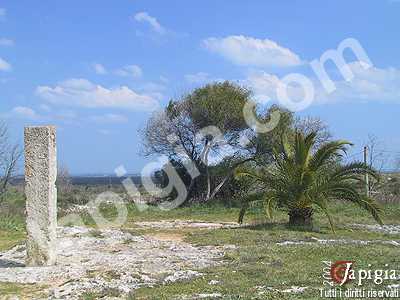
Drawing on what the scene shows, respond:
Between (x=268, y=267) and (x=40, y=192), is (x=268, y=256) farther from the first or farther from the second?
(x=40, y=192)

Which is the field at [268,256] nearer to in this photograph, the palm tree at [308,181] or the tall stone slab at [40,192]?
the palm tree at [308,181]

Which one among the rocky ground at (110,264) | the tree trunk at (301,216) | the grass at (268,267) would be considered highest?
the tree trunk at (301,216)

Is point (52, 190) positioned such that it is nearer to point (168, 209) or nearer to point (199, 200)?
point (168, 209)

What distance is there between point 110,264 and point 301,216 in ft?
22.8

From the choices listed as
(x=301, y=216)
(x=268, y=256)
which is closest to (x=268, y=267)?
(x=268, y=256)

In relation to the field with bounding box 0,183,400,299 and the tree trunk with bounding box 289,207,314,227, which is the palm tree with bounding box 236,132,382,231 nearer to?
the tree trunk with bounding box 289,207,314,227

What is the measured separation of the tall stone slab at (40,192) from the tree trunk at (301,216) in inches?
290

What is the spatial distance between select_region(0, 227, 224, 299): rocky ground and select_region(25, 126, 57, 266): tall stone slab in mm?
347

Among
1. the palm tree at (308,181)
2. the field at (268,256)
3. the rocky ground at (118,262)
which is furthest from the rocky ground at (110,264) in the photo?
the palm tree at (308,181)

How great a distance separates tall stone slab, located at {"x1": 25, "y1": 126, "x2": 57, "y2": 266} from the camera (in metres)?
9.28

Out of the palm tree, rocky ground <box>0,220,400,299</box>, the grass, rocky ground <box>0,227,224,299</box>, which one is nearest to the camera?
the grass

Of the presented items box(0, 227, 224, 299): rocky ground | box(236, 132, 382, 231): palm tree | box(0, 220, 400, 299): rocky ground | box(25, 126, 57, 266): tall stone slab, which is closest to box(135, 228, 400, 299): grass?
box(0, 220, 400, 299): rocky ground

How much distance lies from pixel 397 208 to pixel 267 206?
8382 millimetres

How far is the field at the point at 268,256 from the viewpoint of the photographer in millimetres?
7035
